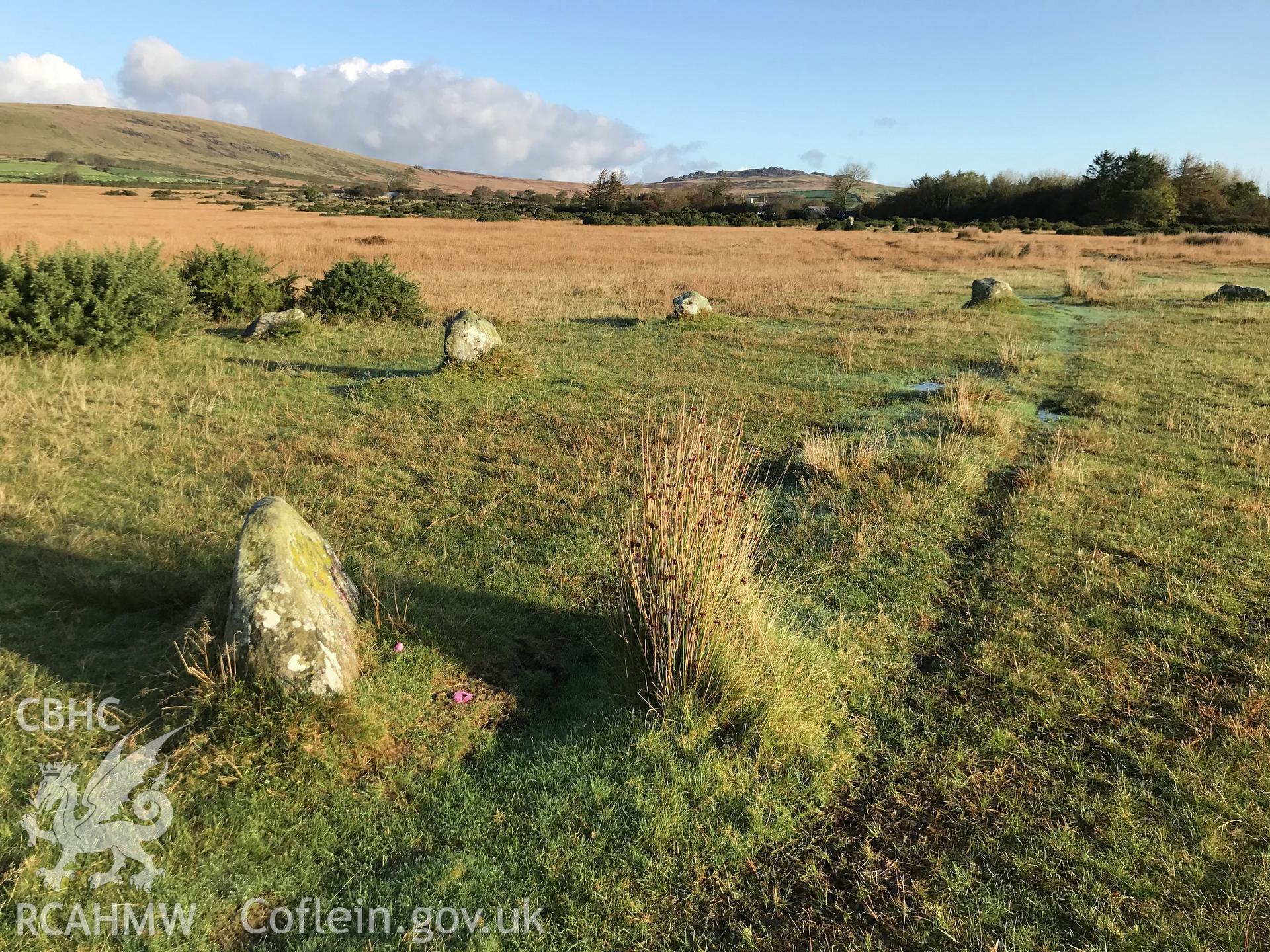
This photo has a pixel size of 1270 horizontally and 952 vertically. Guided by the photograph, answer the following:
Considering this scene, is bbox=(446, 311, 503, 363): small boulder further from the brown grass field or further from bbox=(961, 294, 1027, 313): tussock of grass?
bbox=(961, 294, 1027, 313): tussock of grass

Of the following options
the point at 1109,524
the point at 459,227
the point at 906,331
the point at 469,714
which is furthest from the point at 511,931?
the point at 459,227

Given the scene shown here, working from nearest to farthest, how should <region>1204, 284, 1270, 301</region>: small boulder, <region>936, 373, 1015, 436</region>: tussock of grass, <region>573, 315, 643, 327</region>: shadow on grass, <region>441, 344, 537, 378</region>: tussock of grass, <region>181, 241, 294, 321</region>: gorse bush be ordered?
<region>936, 373, 1015, 436</region>: tussock of grass → <region>441, 344, 537, 378</region>: tussock of grass → <region>181, 241, 294, 321</region>: gorse bush → <region>573, 315, 643, 327</region>: shadow on grass → <region>1204, 284, 1270, 301</region>: small boulder

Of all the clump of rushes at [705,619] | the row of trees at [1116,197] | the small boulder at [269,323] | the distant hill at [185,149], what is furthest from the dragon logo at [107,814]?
the distant hill at [185,149]

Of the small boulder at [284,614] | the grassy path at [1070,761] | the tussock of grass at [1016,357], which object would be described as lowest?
the grassy path at [1070,761]

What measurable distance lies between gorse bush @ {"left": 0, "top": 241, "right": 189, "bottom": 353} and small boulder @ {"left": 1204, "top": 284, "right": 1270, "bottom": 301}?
83.1 ft

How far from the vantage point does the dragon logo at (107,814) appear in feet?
9.05

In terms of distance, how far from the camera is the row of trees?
51.5 m

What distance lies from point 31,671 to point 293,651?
155 centimetres

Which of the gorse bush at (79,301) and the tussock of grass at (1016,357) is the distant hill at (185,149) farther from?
the tussock of grass at (1016,357)

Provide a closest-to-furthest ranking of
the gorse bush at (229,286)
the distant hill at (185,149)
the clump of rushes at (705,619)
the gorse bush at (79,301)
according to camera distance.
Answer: the clump of rushes at (705,619) < the gorse bush at (79,301) < the gorse bush at (229,286) < the distant hill at (185,149)

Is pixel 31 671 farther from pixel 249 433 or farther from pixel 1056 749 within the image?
pixel 1056 749

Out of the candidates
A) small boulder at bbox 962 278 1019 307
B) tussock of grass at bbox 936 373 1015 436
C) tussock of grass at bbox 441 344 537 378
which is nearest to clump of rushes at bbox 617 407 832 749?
tussock of grass at bbox 936 373 1015 436

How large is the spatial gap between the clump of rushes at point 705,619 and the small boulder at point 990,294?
17400 mm

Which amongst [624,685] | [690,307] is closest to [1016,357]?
[690,307]
